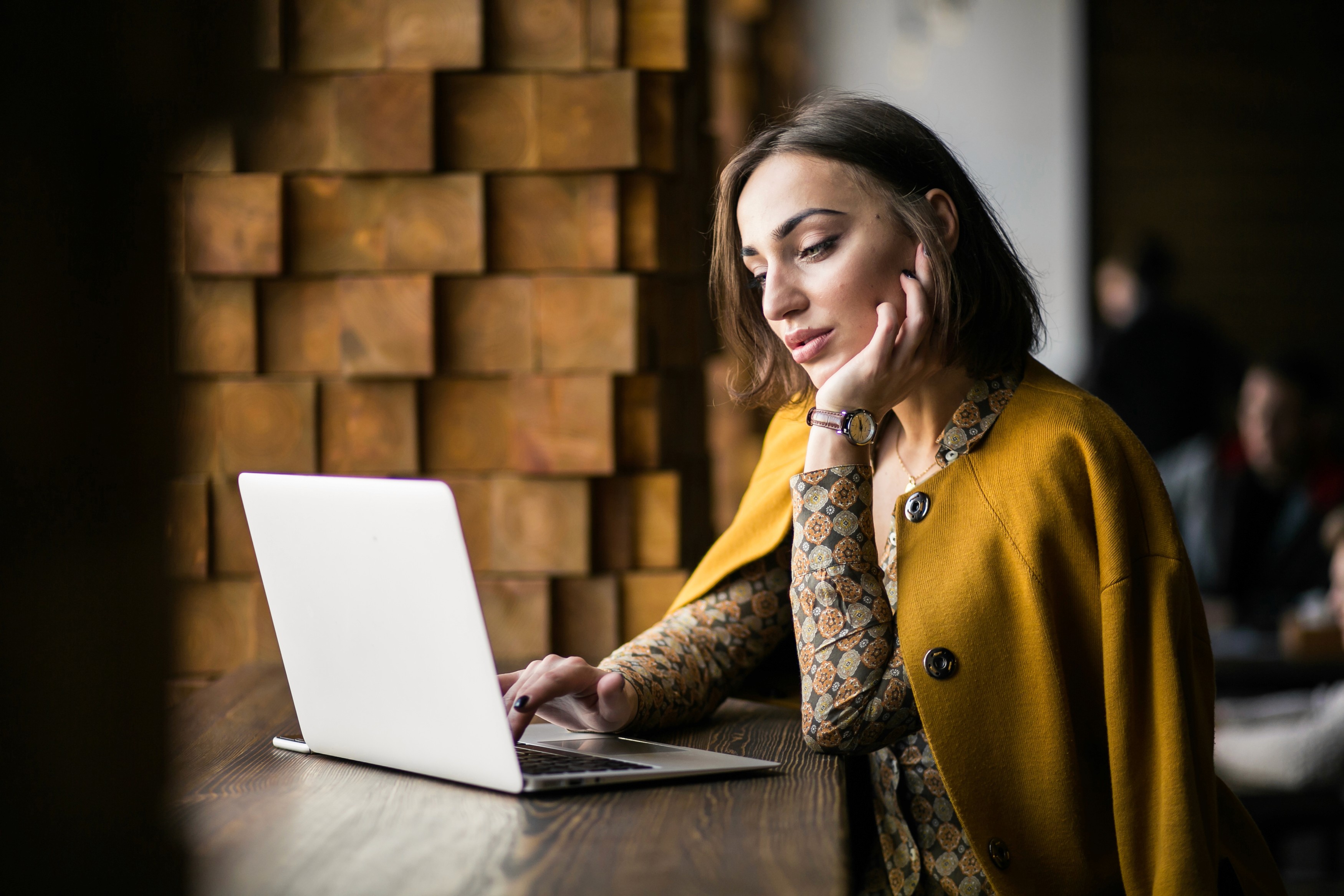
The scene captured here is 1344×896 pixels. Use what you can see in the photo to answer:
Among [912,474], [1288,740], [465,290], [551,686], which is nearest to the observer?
[551,686]

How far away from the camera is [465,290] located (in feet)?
6.51

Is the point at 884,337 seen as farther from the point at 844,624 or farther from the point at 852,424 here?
the point at 844,624

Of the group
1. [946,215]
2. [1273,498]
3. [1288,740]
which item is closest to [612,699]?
[946,215]

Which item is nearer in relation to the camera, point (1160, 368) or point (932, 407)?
point (932, 407)

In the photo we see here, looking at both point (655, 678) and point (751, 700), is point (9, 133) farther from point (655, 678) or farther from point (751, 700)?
point (751, 700)

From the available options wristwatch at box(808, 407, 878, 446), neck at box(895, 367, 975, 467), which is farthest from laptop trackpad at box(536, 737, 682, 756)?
neck at box(895, 367, 975, 467)

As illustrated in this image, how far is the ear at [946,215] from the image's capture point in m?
1.40

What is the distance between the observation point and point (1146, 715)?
4.04ft

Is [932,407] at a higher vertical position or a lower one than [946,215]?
lower

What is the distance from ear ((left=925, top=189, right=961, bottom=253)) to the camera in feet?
4.60

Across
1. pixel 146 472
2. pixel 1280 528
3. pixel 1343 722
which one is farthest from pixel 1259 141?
pixel 146 472

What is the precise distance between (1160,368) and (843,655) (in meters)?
5.62

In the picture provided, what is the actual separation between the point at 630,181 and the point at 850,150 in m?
0.66

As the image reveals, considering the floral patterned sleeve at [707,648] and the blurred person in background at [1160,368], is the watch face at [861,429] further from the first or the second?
the blurred person in background at [1160,368]
